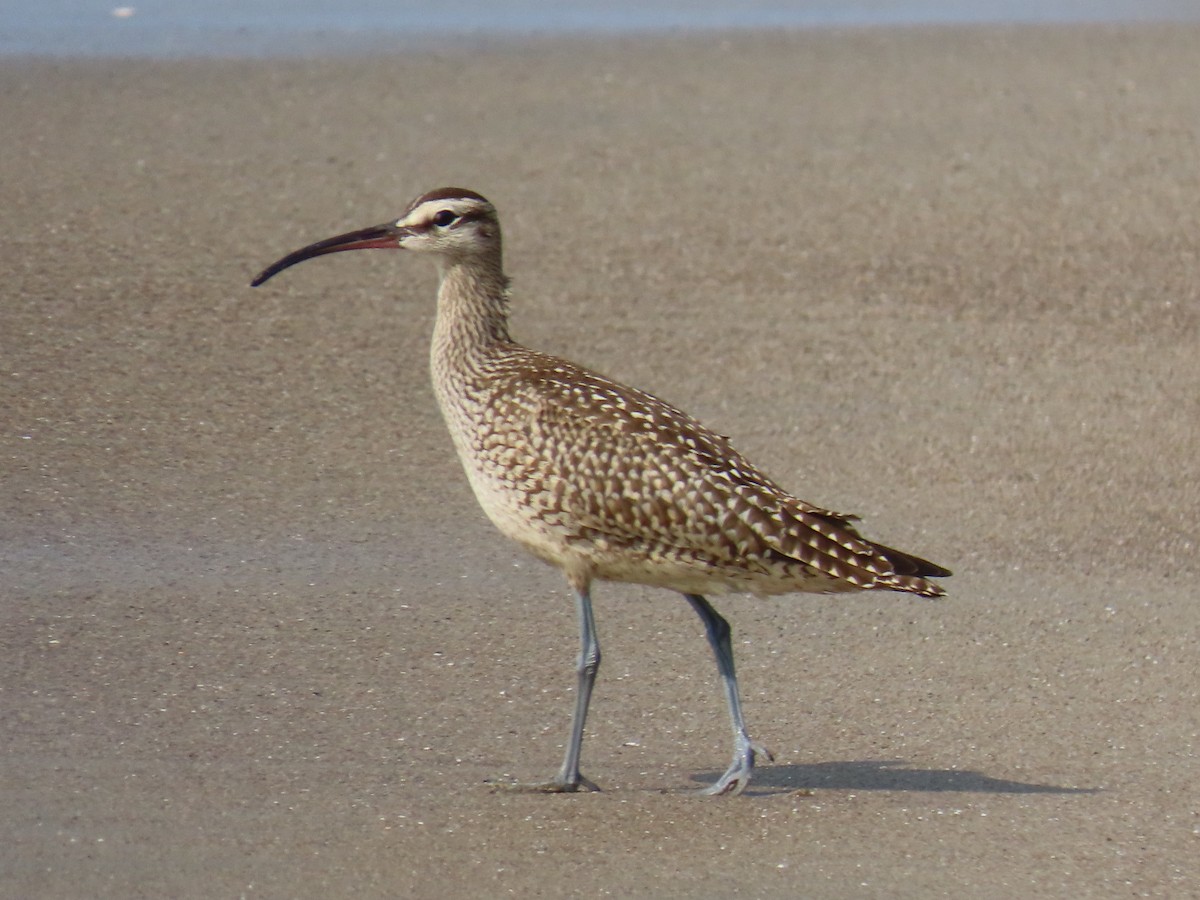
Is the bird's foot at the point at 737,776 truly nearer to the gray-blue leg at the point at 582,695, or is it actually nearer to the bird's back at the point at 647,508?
the gray-blue leg at the point at 582,695

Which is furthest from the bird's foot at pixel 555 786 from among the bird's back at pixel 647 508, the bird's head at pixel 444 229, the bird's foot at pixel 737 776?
the bird's head at pixel 444 229

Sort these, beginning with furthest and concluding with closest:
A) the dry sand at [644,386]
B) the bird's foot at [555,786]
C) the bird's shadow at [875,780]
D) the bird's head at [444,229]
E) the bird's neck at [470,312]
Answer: the bird's head at [444,229] → the bird's neck at [470,312] → the bird's shadow at [875,780] → the bird's foot at [555,786] → the dry sand at [644,386]

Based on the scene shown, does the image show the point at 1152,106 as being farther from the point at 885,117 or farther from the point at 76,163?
the point at 76,163

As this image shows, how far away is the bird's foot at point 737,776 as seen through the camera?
18.9 ft

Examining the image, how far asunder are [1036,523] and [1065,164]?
4799mm

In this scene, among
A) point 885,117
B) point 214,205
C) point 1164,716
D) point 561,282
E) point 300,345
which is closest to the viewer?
point 1164,716

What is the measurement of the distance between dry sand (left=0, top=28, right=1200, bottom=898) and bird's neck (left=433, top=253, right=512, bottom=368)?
40.8 inches

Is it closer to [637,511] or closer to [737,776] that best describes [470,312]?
[637,511]

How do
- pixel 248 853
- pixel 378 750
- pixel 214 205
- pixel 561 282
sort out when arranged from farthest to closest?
pixel 214 205, pixel 561 282, pixel 378 750, pixel 248 853

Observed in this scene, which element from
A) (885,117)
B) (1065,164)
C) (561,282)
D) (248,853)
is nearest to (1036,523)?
(561,282)

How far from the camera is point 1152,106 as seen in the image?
44.7 feet

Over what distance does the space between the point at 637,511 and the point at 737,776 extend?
0.77 metres

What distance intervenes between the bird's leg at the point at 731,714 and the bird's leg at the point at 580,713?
1.05 ft

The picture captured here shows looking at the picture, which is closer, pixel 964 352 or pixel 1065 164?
pixel 964 352
